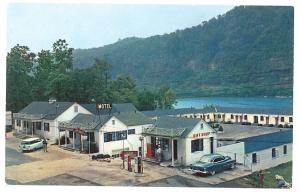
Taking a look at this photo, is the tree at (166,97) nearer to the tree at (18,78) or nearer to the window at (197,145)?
the window at (197,145)

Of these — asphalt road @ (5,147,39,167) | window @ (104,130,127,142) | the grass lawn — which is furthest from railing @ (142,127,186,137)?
asphalt road @ (5,147,39,167)

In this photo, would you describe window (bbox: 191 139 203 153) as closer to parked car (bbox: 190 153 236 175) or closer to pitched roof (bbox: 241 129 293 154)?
parked car (bbox: 190 153 236 175)

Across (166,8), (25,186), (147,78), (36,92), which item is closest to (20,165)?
(25,186)

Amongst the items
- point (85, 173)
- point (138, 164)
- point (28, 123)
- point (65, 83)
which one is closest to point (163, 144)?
point (138, 164)

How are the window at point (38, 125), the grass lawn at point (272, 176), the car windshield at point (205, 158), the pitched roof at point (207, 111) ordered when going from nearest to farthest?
the grass lawn at point (272, 176) < the car windshield at point (205, 158) < the pitched roof at point (207, 111) < the window at point (38, 125)

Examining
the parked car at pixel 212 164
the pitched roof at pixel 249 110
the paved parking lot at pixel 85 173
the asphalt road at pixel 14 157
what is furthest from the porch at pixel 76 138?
the pitched roof at pixel 249 110

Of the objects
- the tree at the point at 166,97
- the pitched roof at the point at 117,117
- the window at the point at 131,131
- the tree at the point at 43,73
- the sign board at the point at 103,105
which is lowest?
the window at the point at 131,131

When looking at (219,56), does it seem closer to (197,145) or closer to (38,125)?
(197,145)

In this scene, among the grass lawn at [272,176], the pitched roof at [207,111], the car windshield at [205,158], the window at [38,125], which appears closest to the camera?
the grass lawn at [272,176]
